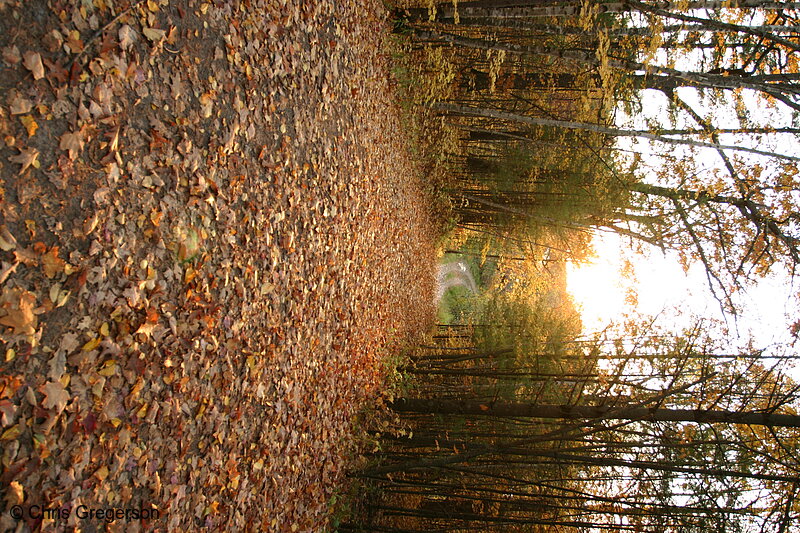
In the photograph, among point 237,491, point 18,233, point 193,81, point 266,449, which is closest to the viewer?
point 18,233

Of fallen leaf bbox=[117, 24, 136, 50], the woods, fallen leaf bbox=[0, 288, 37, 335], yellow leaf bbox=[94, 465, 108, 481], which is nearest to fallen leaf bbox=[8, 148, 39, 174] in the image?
fallen leaf bbox=[0, 288, 37, 335]

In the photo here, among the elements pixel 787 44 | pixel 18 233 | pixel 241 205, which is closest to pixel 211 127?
pixel 241 205

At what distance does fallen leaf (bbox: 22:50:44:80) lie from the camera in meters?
2.12

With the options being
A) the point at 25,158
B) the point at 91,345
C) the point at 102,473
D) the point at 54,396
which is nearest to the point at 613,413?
the point at 102,473

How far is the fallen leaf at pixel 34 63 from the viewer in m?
2.12

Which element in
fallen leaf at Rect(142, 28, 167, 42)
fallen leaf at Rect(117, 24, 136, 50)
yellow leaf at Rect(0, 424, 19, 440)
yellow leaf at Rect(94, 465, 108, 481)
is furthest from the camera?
fallen leaf at Rect(142, 28, 167, 42)

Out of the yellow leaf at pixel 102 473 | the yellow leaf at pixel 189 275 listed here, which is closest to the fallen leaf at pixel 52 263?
the yellow leaf at pixel 189 275

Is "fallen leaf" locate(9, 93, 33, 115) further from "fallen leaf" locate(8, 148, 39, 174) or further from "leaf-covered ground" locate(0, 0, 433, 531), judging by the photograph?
"fallen leaf" locate(8, 148, 39, 174)

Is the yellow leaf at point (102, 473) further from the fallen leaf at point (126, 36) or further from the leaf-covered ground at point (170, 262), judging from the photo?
the fallen leaf at point (126, 36)

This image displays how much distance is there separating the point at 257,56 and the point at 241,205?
1.21 m

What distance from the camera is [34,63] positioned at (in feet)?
7.00

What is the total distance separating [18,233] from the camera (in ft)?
6.82

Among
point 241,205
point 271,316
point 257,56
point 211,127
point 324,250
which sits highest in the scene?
point 257,56

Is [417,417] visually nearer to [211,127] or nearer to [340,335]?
[340,335]
